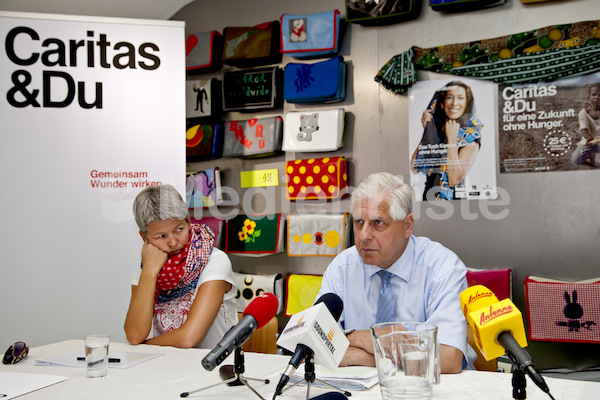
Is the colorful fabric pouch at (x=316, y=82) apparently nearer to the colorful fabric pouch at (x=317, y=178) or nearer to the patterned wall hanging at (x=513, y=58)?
the patterned wall hanging at (x=513, y=58)

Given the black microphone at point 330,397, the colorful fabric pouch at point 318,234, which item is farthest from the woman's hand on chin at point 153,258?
the colorful fabric pouch at point 318,234

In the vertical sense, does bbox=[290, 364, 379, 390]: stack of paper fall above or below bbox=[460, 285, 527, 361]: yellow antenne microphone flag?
below

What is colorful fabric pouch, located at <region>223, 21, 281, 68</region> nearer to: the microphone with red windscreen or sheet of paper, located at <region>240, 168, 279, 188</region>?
sheet of paper, located at <region>240, 168, 279, 188</region>

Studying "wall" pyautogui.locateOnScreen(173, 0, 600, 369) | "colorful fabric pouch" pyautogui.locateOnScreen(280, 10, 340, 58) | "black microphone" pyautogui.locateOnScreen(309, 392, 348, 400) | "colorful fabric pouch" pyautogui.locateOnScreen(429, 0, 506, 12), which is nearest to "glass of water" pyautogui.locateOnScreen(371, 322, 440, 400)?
"black microphone" pyautogui.locateOnScreen(309, 392, 348, 400)

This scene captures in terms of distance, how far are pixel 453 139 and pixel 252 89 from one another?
4.66ft

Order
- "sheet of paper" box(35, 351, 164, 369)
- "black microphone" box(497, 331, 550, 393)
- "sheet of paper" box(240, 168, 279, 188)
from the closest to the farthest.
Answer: "black microphone" box(497, 331, 550, 393)
"sheet of paper" box(35, 351, 164, 369)
"sheet of paper" box(240, 168, 279, 188)

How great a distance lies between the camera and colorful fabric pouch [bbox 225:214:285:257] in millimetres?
3748

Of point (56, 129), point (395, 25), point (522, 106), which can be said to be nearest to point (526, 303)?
point (522, 106)

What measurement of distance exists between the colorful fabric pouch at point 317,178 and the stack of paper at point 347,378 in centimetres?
210

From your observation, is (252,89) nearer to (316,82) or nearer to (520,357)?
(316,82)

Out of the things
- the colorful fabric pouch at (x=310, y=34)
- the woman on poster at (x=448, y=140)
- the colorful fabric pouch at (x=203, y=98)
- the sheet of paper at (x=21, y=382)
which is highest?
the colorful fabric pouch at (x=310, y=34)

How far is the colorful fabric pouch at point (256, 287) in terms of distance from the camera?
12.2ft

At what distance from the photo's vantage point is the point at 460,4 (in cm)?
321

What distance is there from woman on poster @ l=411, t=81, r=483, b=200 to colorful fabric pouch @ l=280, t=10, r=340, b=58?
76 cm
